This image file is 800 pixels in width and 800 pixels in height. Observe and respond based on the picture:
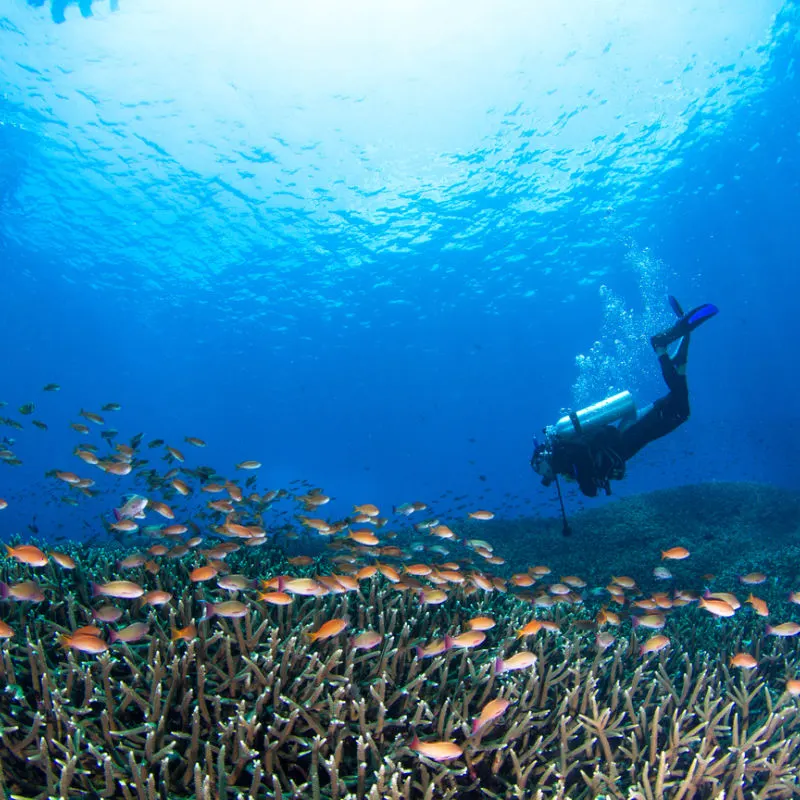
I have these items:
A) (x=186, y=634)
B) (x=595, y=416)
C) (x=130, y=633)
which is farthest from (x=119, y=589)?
(x=595, y=416)

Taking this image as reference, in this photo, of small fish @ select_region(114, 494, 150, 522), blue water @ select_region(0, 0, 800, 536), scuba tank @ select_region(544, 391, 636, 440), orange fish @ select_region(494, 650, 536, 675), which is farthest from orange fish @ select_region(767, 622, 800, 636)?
blue water @ select_region(0, 0, 800, 536)

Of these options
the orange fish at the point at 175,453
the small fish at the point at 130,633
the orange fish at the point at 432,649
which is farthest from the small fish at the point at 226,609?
the orange fish at the point at 175,453

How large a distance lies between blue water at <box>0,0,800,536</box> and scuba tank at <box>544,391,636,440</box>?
5815mm

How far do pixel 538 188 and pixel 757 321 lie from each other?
42018 millimetres

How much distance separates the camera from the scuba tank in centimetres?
1096

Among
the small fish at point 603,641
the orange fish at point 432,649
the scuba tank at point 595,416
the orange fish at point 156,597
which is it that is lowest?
the orange fish at point 432,649

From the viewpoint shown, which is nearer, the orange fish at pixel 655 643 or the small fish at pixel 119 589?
the small fish at pixel 119 589

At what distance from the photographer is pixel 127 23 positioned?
17.5 meters

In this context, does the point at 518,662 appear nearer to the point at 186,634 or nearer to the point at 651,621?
the point at 186,634

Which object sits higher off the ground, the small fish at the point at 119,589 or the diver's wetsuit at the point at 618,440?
the diver's wetsuit at the point at 618,440

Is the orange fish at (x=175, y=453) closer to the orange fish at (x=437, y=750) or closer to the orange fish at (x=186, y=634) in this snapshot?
the orange fish at (x=186, y=634)

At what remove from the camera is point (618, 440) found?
11508mm

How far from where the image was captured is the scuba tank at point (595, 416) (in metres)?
11.0

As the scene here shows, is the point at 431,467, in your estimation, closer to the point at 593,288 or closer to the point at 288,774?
the point at 593,288
